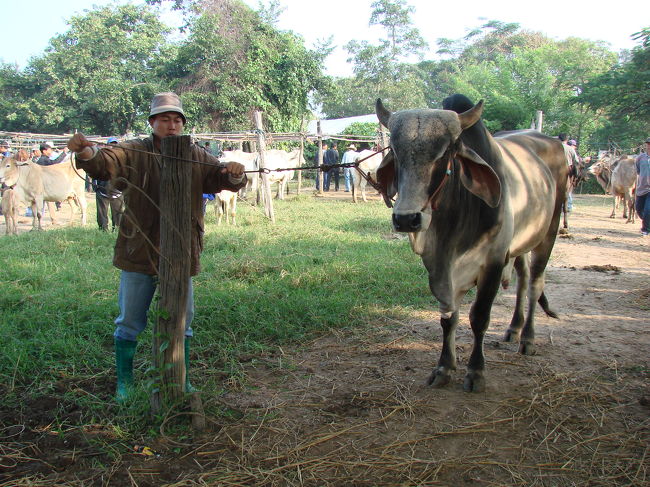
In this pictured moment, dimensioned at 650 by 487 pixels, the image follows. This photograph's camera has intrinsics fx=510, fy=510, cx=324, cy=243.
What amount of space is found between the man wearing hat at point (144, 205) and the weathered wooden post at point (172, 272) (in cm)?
7

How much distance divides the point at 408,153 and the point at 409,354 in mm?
1930

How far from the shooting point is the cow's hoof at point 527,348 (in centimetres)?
409

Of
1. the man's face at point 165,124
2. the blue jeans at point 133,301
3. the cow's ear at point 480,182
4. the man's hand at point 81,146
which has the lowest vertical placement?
the blue jeans at point 133,301

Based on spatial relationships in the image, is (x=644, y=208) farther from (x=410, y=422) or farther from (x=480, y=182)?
(x=410, y=422)

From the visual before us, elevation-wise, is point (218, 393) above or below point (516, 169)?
below

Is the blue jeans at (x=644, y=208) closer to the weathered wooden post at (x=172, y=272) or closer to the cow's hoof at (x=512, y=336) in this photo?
the cow's hoof at (x=512, y=336)

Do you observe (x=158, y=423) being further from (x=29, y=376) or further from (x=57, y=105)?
(x=57, y=105)

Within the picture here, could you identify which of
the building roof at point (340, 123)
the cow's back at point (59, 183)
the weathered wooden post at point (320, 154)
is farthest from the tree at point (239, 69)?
the cow's back at point (59, 183)

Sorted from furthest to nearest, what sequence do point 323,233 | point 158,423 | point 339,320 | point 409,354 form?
point 323,233
point 339,320
point 409,354
point 158,423

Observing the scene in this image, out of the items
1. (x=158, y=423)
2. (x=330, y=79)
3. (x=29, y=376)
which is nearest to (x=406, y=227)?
(x=158, y=423)

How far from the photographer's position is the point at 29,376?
341 cm

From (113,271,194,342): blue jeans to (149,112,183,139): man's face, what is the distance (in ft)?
2.68

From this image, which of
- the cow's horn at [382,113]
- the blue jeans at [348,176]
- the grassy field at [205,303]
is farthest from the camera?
the blue jeans at [348,176]

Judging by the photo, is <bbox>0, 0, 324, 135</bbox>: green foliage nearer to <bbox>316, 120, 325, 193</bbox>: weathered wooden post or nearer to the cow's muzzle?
<bbox>316, 120, 325, 193</bbox>: weathered wooden post
